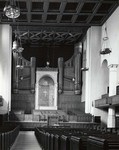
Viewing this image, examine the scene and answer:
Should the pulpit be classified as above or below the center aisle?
above

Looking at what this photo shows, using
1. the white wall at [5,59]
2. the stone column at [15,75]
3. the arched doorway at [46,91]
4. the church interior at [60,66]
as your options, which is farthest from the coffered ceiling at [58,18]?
the arched doorway at [46,91]

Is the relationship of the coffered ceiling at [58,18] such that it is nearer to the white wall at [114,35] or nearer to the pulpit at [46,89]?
the white wall at [114,35]

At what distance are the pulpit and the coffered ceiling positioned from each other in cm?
309

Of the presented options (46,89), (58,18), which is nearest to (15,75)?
(46,89)

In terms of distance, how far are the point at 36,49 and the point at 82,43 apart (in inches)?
206

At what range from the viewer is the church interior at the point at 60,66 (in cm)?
2147

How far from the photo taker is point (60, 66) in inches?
1172

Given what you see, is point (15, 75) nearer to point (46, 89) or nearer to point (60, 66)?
point (46, 89)

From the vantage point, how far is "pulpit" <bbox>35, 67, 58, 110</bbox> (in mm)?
29688

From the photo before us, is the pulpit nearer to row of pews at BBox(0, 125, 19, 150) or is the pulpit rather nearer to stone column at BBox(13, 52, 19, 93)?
stone column at BBox(13, 52, 19, 93)

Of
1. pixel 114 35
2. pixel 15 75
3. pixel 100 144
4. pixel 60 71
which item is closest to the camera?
pixel 100 144

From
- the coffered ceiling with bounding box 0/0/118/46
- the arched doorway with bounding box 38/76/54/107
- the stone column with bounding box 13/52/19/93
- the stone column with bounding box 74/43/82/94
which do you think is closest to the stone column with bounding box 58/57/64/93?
the arched doorway with bounding box 38/76/54/107

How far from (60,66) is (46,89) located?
242cm

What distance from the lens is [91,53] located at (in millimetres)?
25609
